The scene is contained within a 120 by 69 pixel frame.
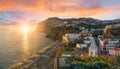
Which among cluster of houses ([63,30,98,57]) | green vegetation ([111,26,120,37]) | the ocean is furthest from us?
green vegetation ([111,26,120,37])

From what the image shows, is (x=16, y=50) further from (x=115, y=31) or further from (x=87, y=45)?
(x=115, y=31)

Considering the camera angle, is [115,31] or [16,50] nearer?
[16,50]

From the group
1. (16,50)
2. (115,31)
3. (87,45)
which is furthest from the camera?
(115,31)

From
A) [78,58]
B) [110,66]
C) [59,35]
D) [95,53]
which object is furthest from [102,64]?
[59,35]

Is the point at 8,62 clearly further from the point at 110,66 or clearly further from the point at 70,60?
the point at 110,66

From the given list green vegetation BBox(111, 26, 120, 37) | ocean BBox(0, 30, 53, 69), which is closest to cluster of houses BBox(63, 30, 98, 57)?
ocean BBox(0, 30, 53, 69)

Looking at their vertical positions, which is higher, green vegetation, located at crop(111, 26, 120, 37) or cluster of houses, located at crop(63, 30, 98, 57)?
green vegetation, located at crop(111, 26, 120, 37)

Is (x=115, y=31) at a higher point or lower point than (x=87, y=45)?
higher

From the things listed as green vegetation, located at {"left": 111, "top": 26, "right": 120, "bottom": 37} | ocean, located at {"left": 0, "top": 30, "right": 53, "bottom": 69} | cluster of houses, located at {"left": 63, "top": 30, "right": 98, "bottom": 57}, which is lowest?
ocean, located at {"left": 0, "top": 30, "right": 53, "bottom": 69}

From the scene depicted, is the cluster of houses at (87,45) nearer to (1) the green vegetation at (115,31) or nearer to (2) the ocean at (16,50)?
(2) the ocean at (16,50)

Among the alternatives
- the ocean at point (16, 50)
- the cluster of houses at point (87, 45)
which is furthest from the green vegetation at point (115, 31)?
the ocean at point (16, 50)

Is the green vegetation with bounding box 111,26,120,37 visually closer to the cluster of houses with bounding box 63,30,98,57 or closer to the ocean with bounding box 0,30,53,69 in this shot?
the cluster of houses with bounding box 63,30,98,57

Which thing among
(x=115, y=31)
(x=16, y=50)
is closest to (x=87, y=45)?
(x=16, y=50)

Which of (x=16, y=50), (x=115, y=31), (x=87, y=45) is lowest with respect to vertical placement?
(x=16, y=50)
